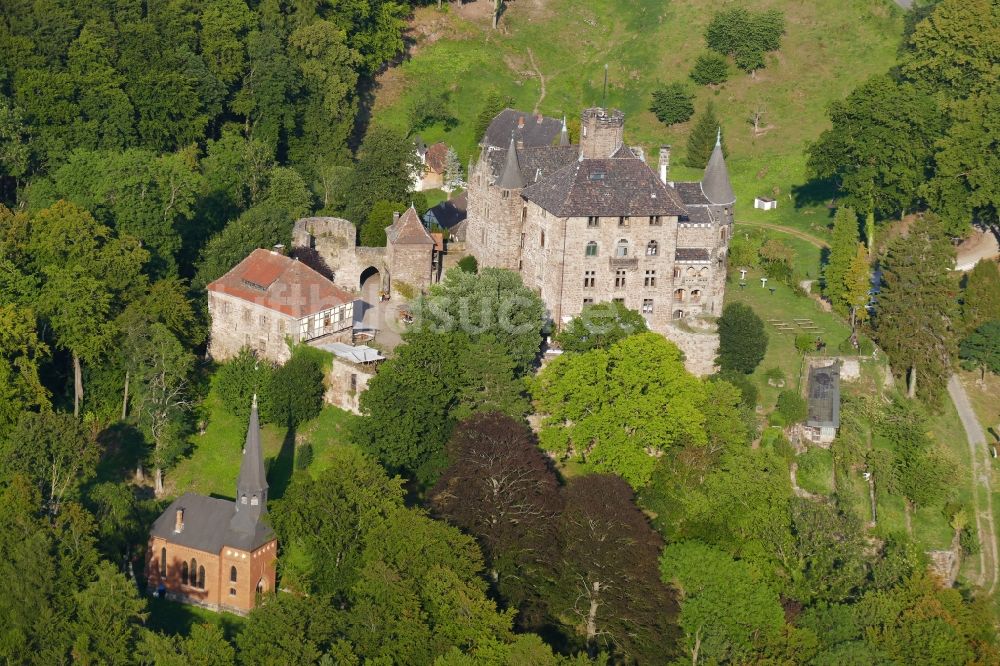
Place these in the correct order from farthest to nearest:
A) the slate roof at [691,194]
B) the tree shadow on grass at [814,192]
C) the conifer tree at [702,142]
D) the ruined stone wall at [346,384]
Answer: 1. the conifer tree at [702,142]
2. the tree shadow on grass at [814,192]
3. the slate roof at [691,194]
4. the ruined stone wall at [346,384]

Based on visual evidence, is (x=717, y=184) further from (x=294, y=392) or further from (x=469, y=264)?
(x=294, y=392)

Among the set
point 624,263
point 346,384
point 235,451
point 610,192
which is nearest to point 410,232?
point 346,384

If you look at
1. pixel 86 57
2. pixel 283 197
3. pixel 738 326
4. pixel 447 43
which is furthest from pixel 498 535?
pixel 447 43

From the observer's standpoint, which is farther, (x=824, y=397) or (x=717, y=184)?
(x=717, y=184)

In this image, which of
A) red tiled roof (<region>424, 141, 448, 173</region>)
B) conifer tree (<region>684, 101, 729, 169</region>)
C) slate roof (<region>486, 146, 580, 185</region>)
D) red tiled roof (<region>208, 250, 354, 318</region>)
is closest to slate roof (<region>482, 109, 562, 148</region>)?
red tiled roof (<region>424, 141, 448, 173</region>)

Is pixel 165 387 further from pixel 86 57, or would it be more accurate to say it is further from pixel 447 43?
pixel 447 43

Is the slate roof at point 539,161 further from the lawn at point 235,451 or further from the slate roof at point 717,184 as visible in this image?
the lawn at point 235,451

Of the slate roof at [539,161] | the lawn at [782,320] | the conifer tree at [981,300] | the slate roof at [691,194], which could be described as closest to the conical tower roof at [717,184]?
the slate roof at [691,194]
